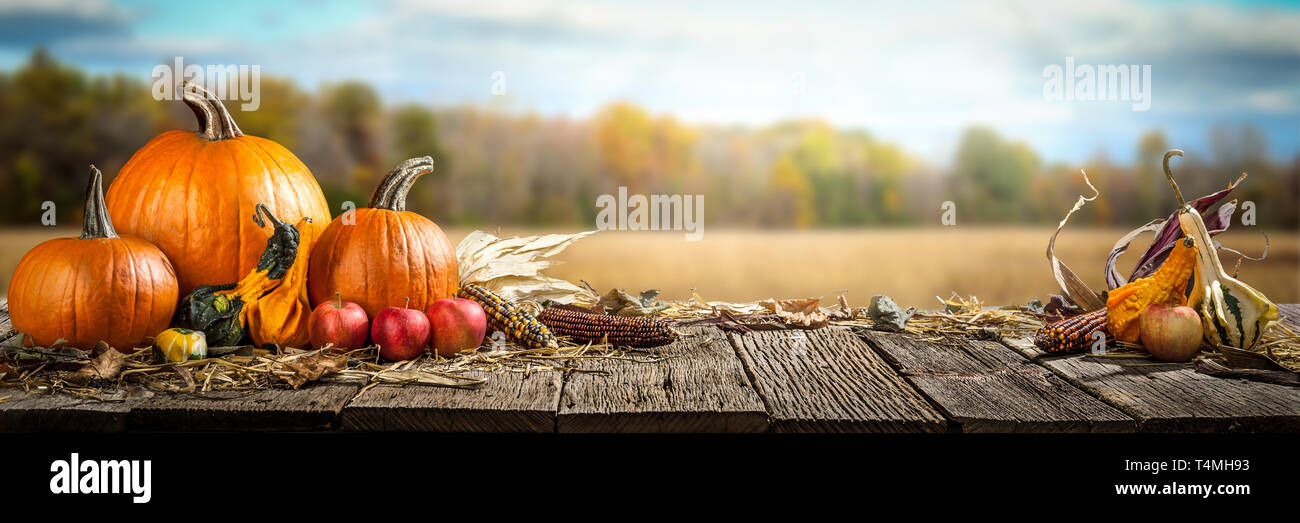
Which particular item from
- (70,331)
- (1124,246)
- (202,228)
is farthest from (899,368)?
(70,331)

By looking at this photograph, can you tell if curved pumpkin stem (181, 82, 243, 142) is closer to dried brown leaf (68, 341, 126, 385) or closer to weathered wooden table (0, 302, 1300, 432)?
dried brown leaf (68, 341, 126, 385)

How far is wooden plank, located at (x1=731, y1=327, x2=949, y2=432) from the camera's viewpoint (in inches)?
89.7

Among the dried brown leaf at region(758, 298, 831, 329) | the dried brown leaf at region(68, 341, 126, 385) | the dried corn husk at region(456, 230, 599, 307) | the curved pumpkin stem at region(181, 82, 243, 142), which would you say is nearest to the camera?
the dried brown leaf at region(68, 341, 126, 385)

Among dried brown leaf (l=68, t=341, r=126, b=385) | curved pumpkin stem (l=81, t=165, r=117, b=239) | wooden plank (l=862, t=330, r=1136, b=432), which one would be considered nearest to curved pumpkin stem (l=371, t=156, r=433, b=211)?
curved pumpkin stem (l=81, t=165, r=117, b=239)

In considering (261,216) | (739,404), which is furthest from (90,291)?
(739,404)

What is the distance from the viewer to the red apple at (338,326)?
9.69 ft

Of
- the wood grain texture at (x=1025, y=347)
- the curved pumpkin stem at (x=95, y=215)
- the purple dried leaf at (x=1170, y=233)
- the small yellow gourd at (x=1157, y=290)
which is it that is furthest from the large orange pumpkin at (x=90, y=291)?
the purple dried leaf at (x=1170, y=233)

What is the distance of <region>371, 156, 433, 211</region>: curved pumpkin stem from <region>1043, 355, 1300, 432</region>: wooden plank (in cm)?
213

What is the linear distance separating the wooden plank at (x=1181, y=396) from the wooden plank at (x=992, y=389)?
64mm

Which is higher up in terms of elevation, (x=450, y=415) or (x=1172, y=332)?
(x=1172, y=332)

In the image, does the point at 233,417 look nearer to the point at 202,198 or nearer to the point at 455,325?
the point at 455,325

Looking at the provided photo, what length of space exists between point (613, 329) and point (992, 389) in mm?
1167

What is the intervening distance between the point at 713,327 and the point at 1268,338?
1848 mm

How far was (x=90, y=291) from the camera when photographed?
9.43ft
